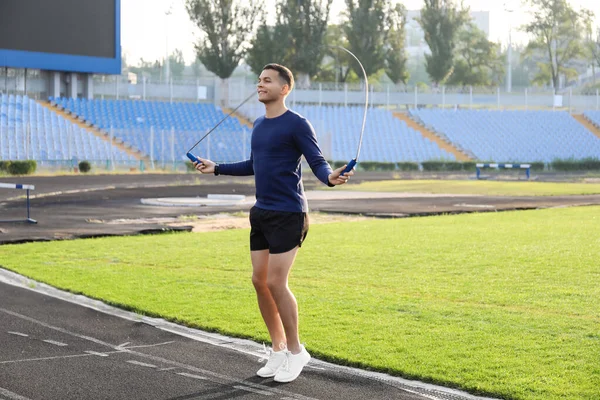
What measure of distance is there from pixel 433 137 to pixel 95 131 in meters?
24.8

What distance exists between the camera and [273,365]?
737 cm

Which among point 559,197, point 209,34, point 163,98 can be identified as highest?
point 209,34

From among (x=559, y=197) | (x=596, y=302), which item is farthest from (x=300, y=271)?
(x=559, y=197)

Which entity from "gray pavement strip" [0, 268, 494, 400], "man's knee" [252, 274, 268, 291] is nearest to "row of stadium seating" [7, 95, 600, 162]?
"gray pavement strip" [0, 268, 494, 400]

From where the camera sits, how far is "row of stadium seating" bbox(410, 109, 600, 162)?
6738cm

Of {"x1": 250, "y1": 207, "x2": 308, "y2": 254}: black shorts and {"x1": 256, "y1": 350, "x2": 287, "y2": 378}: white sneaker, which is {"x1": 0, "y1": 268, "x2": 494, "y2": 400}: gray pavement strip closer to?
{"x1": 256, "y1": 350, "x2": 287, "y2": 378}: white sneaker

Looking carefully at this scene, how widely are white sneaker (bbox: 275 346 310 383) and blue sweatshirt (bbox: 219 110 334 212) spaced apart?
1091 mm

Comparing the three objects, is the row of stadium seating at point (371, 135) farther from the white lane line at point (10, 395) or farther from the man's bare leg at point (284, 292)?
the white lane line at point (10, 395)

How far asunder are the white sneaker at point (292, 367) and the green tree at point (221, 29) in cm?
6724

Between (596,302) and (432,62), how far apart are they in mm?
76686

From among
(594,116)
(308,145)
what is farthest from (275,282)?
(594,116)

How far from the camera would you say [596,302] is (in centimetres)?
1041

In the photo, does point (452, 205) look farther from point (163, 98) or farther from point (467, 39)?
point (467, 39)

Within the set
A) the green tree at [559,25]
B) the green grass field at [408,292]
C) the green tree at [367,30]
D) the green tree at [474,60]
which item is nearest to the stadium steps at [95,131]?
the green tree at [367,30]
